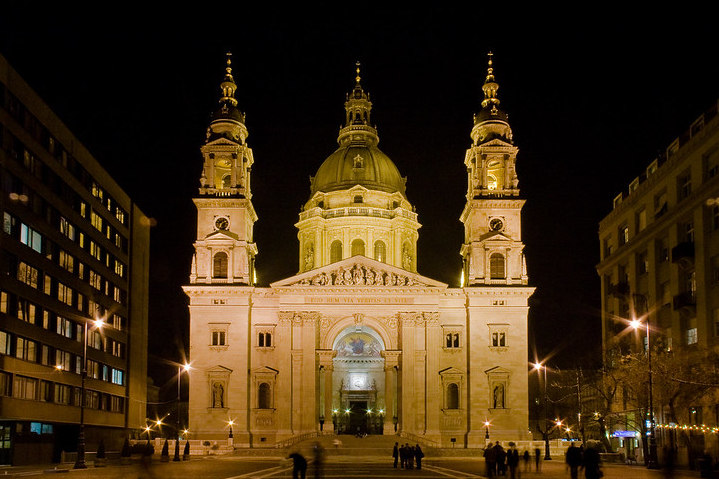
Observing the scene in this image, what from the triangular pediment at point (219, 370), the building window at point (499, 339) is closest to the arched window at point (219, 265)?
the triangular pediment at point (219, 370)

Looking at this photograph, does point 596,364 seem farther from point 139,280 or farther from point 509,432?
point 139,280

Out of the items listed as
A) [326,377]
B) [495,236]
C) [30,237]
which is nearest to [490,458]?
[30,237]

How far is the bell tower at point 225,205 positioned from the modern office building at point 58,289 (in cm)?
776

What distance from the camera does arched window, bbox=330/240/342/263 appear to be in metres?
99.3

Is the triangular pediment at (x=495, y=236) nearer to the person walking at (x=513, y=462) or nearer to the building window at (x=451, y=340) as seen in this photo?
the building window at (x=451, y=340)

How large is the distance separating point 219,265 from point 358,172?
22589mm

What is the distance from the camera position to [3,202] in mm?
58156

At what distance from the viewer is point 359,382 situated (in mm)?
92688

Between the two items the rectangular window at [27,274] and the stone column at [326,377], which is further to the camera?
the stone column at [326,377]

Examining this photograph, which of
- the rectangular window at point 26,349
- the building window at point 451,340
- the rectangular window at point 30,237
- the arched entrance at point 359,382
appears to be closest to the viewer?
the rectangular window at point 26,349

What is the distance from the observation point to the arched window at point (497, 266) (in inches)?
3435

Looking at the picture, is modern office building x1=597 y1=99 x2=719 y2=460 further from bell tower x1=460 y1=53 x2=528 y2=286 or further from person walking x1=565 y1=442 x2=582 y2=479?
person walking x1=565 y1=442 x2=582 y2=479

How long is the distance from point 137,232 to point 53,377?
1191 inches

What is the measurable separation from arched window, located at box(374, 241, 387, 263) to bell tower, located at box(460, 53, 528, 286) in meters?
10.8
